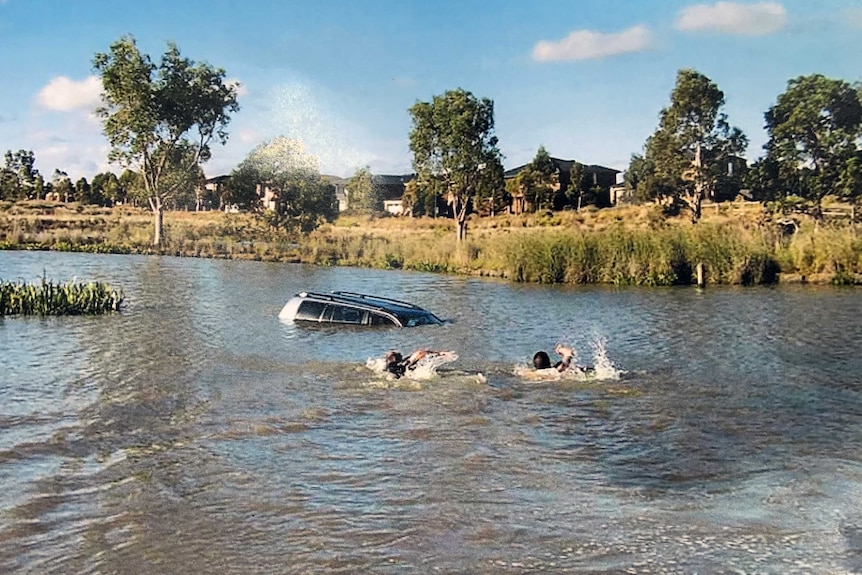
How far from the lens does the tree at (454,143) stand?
48469mm

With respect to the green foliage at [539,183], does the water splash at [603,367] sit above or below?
below

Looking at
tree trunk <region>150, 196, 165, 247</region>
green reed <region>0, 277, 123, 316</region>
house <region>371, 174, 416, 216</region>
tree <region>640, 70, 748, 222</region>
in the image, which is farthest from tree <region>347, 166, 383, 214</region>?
green reed <region>0, 277, 123, 316</region>

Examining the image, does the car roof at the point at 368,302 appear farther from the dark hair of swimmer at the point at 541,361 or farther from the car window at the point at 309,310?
the dark hair of swimmer at the point at 541,361

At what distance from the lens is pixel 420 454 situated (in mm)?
10008

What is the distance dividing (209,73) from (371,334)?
155 ft

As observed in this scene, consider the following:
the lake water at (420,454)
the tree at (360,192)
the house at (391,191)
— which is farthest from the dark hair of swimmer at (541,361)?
the house at (391,191)

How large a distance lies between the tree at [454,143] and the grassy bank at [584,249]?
3.48 metres

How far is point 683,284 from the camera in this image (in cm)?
3516

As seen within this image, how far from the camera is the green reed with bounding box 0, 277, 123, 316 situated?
21.8 m

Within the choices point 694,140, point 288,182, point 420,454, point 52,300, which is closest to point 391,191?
point 288,182

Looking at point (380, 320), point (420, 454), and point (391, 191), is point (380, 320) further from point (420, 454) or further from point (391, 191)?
point (391, 191)

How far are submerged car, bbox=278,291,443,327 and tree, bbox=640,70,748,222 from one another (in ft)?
128

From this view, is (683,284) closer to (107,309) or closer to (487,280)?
(487,280)

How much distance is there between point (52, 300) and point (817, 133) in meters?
42.9
